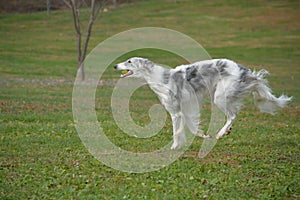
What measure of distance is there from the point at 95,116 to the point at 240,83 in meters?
5.38

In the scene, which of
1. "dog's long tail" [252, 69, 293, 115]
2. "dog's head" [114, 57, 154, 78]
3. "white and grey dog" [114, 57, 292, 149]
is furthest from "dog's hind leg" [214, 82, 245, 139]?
"dog's head" [114, 57, 154, 78]

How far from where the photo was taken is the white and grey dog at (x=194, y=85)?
1273 cm

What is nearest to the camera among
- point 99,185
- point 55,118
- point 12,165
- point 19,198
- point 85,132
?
point 19,198

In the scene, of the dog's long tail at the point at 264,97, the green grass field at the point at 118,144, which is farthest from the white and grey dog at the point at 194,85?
the green grass field at the point at 118,144

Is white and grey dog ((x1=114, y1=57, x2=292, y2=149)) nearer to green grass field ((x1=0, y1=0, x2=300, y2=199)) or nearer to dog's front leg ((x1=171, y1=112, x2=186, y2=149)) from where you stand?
dog's front leg ((x1=171, y1=112, x2=186, y2=149))

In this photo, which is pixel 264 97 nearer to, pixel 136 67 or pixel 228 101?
pixel 228 101

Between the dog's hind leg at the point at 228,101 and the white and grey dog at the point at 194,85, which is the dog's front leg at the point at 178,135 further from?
the dog's hind leg at the point at 228,101

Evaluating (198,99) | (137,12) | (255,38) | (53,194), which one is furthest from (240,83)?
(137,12)

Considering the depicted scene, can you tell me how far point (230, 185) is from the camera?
912 cm

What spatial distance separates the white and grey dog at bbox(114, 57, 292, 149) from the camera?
12727mm

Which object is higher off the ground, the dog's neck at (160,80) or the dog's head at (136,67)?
the dog's head at (136,67)

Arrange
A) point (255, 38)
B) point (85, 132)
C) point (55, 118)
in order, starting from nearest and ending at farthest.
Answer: point (85, 132) → point (55, 118) → point (255, 38)

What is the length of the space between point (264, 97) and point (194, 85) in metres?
1.80

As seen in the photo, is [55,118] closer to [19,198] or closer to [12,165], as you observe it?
[12,165]
